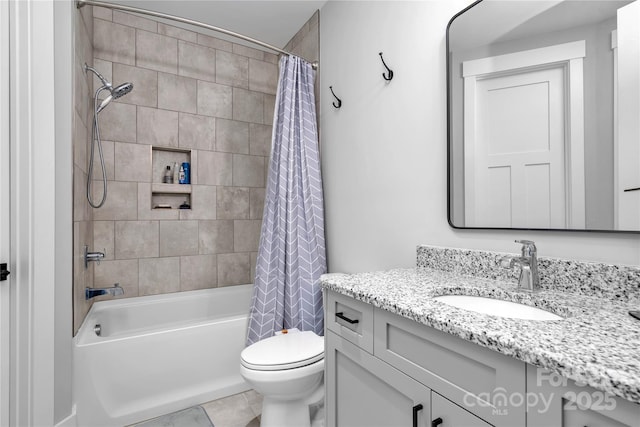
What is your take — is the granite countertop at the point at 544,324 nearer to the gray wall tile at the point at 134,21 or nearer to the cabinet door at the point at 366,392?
the cabinet door at the point at 366,392

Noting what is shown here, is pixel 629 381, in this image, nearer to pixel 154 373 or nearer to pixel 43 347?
pixel 43 347

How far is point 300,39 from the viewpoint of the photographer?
8.34 feet

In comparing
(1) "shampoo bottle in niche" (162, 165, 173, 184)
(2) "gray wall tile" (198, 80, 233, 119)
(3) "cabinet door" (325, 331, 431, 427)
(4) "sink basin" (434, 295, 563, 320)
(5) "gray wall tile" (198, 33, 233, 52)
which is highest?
(5) "gray wall tile" (198, 33, 233, 52)

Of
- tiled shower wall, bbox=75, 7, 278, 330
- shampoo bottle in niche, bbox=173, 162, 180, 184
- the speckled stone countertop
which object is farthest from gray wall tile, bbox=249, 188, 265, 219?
the speckled stone countertop

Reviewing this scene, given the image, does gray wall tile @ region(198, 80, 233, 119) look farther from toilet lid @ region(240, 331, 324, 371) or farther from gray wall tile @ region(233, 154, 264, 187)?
toilet lid @ region(240, 331, 324, 371)

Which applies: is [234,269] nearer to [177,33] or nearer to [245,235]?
[245,235]

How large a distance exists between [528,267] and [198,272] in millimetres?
2269

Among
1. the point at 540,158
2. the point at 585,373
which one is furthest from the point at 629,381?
the point at 540,158

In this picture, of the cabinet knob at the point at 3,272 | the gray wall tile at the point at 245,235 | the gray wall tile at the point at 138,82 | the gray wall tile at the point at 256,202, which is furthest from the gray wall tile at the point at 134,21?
the cabinet knob at the point at 3,272

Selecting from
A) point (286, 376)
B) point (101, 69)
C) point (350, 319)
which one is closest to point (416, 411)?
point (350, 319)

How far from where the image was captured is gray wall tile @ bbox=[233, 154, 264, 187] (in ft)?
9.00

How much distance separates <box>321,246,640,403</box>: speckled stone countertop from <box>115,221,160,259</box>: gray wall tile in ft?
5.78

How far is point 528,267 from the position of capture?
1013mm

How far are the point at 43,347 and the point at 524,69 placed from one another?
7.14 ft
